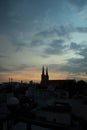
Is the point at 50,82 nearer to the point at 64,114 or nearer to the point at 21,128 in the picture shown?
the point at 64,114

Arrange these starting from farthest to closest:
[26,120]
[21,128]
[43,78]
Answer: [43,78]
[21,128]
[26,120]

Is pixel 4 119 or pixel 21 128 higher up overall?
pixel 4 119

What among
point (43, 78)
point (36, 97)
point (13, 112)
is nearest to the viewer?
point (13, 112)

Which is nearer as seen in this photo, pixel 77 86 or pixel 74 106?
pixel 74 106

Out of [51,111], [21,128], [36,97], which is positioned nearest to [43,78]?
[36,97]

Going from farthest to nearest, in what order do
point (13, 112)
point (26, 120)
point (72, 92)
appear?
point (72, 92) → point (13, 112) → point (26, 120)

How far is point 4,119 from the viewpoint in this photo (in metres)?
3.84

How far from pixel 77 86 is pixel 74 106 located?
28.7 m

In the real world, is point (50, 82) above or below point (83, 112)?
above

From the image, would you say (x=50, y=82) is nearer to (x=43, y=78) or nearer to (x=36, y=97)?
(x=43, y=78)

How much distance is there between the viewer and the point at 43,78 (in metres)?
82.9

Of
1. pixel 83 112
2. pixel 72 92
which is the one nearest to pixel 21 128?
pixel 83 112

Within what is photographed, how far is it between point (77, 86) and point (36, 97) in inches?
680

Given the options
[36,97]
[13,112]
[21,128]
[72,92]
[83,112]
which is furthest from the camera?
[72,92]
